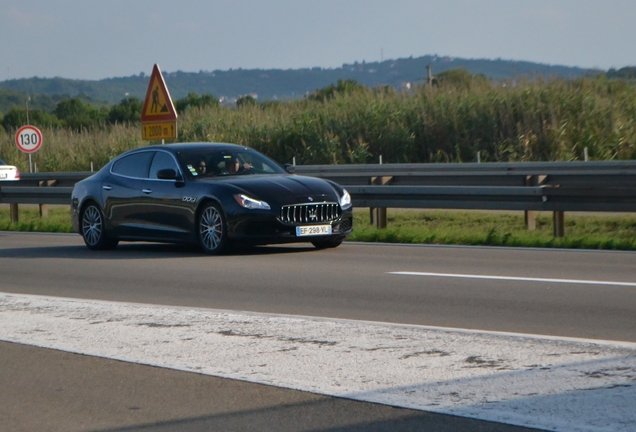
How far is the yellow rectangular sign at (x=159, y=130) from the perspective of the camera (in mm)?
18266

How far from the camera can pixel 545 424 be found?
4.80 metres

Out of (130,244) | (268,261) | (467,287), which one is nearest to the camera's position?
(467,287)

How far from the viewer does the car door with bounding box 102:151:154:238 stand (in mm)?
14297

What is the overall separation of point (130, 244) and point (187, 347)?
31.2 feet

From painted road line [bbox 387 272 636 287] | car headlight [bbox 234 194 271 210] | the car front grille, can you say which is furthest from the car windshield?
painted road line [bbox 387 272 636 287]

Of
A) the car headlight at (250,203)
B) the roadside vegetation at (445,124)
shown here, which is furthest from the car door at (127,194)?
the roadside vegetation at (445,124)

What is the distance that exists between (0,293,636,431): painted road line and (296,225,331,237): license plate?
4.39 m

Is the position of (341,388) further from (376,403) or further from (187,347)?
(187,347)

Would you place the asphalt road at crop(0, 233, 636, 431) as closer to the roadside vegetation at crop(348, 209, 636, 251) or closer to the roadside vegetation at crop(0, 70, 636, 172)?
the roadside vegetation at crop(348, 209, 636, 251)

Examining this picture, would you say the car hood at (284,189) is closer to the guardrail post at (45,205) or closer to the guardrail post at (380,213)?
the guardrail post at (380,213)

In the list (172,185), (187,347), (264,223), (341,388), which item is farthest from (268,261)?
(341,388)

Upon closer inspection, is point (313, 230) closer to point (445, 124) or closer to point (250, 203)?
point (250, 203)

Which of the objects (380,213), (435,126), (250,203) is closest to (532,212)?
(380,213)

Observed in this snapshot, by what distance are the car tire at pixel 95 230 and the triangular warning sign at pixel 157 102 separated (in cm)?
344
